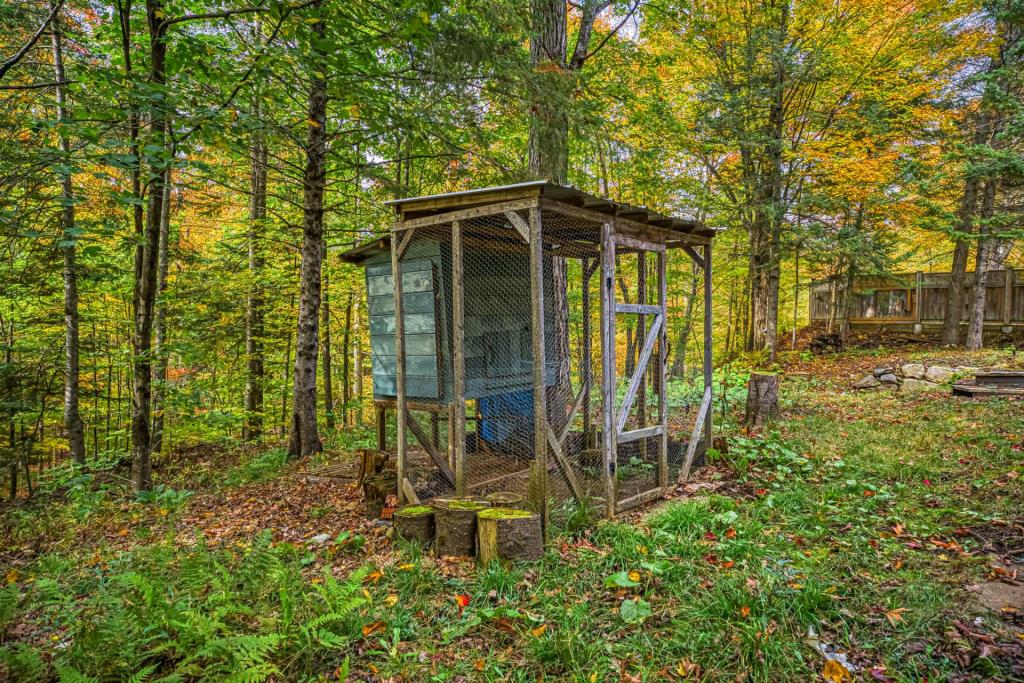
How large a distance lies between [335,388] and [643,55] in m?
12.0

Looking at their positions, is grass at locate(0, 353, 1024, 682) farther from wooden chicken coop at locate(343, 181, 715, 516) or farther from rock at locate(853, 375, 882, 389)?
rock at locate(853, 375, 882, 389)

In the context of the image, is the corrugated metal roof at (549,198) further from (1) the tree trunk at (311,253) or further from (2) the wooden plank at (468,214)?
(1) the tree trunk at (311,253)

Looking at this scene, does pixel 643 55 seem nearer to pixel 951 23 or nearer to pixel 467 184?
pixel 467 184

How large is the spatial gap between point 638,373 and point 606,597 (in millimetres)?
2488

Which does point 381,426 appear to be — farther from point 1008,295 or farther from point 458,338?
point 1008,295

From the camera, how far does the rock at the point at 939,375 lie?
31.7ft

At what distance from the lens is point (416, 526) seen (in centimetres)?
439

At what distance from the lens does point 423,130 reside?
687cm

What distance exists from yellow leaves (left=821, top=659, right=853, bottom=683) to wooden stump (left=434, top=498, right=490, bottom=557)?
8.01ft

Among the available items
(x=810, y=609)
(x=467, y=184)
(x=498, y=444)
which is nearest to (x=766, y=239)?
(x=467, y=184)


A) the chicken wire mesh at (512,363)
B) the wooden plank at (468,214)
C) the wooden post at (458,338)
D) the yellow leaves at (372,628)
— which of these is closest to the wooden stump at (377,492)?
the chicken wire mesh at (512,363)

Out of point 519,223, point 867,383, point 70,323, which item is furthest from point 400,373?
point 867,383

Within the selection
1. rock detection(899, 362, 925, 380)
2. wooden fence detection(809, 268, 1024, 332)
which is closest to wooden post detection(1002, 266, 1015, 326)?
wooden fence detection(809, 268, 1024, 332)

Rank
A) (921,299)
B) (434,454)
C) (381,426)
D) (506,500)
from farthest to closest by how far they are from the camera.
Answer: (921,299)
(381,426)
(434,454)
(506,500)
